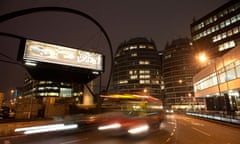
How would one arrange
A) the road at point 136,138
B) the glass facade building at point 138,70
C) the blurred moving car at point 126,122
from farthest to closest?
the glass facade building at point 138,70, the blurred moving car at point 126,122, the road at point 136,138

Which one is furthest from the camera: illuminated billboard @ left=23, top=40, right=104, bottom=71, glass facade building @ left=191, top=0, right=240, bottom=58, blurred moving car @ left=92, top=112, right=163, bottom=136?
glass facade building @ left=191, top=0, right=240, bottom=58

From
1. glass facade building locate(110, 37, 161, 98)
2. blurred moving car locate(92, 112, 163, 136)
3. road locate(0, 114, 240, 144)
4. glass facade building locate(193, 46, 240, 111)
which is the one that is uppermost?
glass facade building locate(110, 37, 161, 98)

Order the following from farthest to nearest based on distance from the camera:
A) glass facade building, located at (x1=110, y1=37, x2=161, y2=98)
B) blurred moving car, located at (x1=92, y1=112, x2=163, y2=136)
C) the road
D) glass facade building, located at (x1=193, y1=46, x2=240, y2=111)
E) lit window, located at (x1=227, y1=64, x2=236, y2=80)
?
glass facade building, located at (x1=110, y1=37, x2=161, y2=98)
lit window, located at (x1=227, y1=64, x2=236, y2=80)
glass facade building, located at (x1=193, y1=46, x2=240, y2=111)
blurred moving car, located at (x1=92, y1=112, x2=163, y2=136)
the road

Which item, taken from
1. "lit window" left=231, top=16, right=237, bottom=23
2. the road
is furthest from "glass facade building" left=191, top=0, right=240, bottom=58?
the road

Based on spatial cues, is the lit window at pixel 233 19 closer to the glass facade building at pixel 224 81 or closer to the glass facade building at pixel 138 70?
the glass facade building at pixel 224 81

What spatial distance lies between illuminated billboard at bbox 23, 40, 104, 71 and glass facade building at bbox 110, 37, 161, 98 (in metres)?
100

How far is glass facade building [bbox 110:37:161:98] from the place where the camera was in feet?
416

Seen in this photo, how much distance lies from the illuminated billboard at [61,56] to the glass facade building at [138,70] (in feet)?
328

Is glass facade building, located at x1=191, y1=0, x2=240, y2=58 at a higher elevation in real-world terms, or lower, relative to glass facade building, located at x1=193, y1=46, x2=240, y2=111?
higher

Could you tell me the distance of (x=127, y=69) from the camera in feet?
430

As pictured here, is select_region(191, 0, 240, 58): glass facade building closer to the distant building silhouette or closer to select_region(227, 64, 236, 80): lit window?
select_region(227, 64, 236, 80): lit window

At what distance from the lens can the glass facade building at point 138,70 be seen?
127 m

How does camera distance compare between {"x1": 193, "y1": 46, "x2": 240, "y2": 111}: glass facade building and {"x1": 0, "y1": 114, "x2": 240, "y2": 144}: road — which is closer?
{"x1": 0, "y1": 114, "x2": 240, "y2": 144}: road

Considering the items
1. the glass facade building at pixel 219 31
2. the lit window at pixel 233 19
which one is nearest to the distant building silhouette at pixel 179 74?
the glass facade building at pixel 219 31
